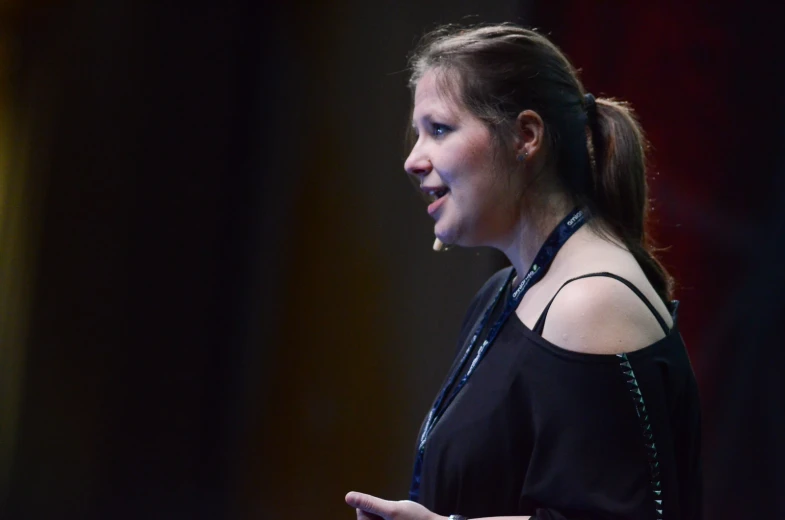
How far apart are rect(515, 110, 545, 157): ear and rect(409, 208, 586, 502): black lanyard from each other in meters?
0.11

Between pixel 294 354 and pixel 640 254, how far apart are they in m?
1.15

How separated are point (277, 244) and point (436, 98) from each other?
99cm

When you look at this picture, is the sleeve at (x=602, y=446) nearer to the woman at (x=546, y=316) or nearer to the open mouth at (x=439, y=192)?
the woman at (x=546, y=316)

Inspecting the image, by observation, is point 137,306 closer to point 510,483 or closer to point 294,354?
point 294,354

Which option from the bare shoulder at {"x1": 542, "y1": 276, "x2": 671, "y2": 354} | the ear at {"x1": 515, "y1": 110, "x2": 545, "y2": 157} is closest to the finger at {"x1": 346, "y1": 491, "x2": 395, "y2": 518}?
the bare shoulder at {"x1": 542, "y1": 276, "x2": 671, "y2": 354}

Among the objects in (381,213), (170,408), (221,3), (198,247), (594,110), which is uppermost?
(221,3)

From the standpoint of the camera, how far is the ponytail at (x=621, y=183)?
3.71ft

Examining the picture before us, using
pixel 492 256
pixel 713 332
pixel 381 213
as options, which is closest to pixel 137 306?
pixel 381 213

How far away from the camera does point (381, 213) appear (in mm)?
2021

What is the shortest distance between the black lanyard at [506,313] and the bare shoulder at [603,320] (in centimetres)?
13

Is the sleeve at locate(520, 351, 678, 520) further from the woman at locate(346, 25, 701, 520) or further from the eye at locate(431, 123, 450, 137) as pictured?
the eye at locate(431, 123, 450, 137)

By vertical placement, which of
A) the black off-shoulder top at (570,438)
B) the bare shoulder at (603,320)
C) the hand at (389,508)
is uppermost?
the bare shoulder at (603,320)

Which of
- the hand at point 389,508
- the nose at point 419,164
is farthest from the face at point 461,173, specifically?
the hand at point 389,508

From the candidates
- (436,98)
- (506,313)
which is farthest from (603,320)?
(436,98)
